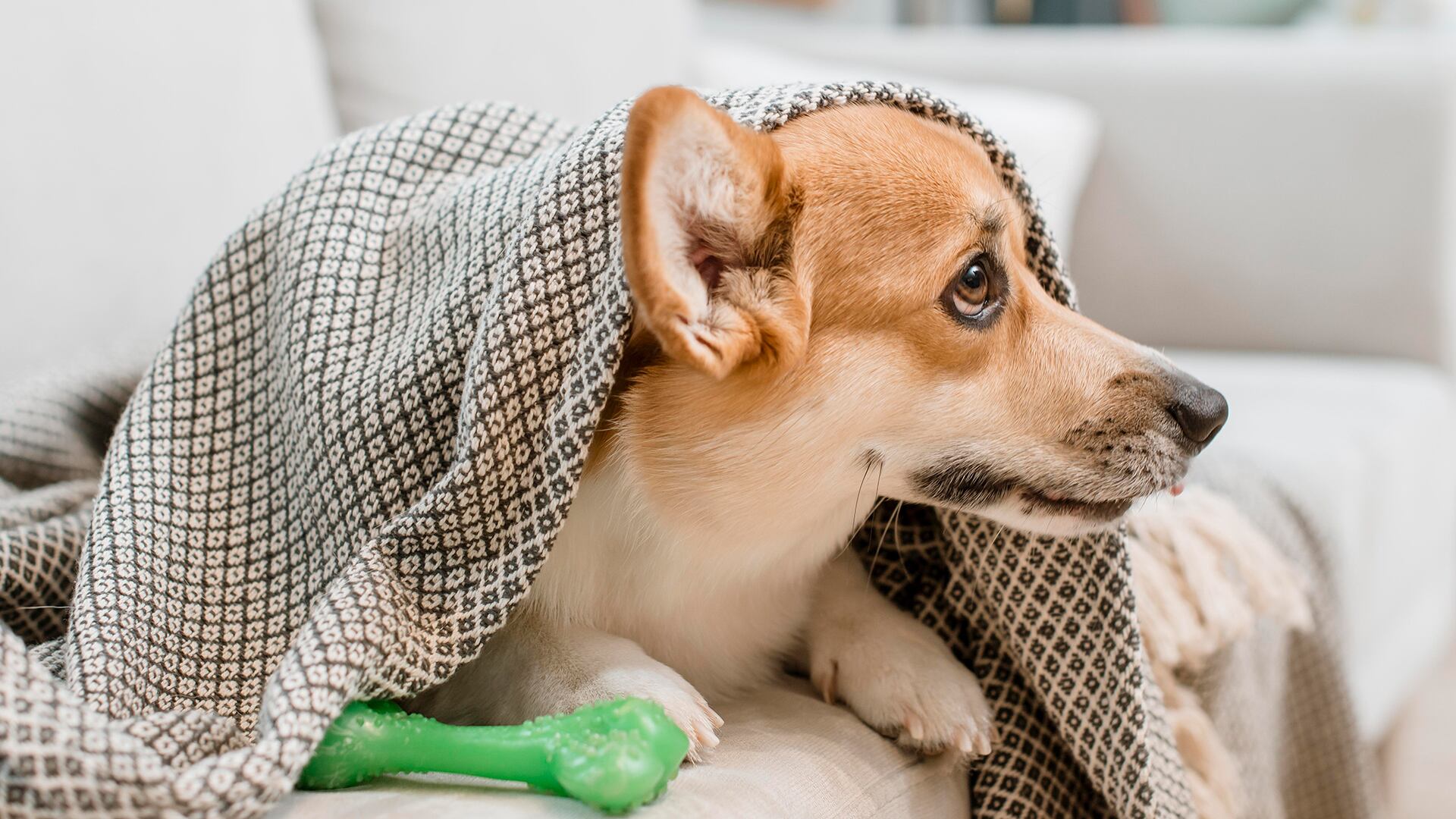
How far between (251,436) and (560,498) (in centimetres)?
32

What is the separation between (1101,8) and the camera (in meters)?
3.41

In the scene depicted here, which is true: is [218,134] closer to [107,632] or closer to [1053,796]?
[107,632]

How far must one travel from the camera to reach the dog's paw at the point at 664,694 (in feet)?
2.38

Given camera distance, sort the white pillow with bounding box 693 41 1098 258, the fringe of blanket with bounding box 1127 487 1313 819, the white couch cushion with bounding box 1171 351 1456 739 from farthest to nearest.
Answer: the white pillow with bounding box 693 41 1098 258 → the white couch cushion with bounding box 1171 351 1456 739 → the fringe of blanket with bounding box 1127 487 1313 819

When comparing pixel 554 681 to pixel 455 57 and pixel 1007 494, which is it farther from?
pixel 455 57

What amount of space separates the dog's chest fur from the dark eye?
15 centimetres

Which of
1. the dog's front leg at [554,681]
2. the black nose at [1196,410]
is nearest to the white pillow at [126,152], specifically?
the dog's front leg at [554,681]

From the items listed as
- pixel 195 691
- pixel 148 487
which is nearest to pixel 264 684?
pixel 195 691

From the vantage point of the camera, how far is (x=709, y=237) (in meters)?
0.75

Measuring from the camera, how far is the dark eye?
0.81m

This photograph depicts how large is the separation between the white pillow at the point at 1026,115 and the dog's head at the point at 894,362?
754 millimetres

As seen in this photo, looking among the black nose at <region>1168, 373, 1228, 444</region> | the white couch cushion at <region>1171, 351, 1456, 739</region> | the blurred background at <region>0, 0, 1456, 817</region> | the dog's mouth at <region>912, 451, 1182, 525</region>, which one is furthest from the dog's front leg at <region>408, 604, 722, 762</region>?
the white couch cushion at <region>1171, 351, 1456, 739</region>

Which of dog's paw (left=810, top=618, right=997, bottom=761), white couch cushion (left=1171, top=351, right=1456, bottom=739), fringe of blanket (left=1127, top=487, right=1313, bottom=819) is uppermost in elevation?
dog's paw (left=810, top=618, right=997, bottom=761)

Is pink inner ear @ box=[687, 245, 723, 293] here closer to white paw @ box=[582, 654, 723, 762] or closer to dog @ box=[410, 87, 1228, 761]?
dog @ box=[410, 87, 1228, 761]
